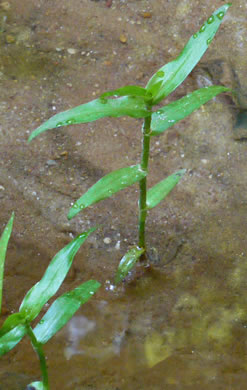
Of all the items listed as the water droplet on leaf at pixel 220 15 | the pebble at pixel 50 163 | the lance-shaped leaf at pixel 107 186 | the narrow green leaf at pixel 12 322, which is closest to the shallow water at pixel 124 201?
the pebble at pixel 50 163

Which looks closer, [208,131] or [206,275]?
[206,275]

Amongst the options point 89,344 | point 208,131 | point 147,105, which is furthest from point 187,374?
point 208,131

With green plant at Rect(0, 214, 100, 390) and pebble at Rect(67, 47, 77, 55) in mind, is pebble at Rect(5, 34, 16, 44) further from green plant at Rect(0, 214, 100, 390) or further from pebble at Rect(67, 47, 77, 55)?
green plant at Rect(0, 214, 100, 390)

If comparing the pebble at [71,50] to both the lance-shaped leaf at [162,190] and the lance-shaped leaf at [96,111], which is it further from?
the lance-shaped leaf at [96,111]

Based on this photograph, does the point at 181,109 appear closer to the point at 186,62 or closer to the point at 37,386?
the point at 186,62

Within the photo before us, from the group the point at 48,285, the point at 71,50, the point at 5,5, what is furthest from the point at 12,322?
the point at 5,5

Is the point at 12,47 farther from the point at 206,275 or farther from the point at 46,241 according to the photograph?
the point at 206,275

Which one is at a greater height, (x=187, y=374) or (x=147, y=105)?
(x=147, y=105)

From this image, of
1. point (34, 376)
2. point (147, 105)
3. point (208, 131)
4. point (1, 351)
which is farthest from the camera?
point (208, 131)
